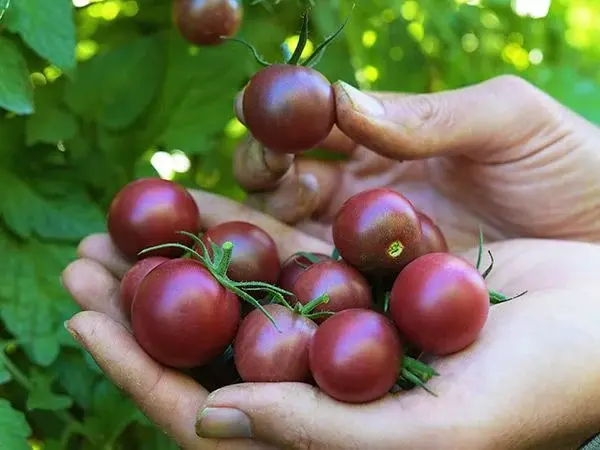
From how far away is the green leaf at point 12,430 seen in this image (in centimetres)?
106

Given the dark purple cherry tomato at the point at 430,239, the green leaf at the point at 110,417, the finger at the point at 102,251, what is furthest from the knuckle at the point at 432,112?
the green leaf at the point at 110,417

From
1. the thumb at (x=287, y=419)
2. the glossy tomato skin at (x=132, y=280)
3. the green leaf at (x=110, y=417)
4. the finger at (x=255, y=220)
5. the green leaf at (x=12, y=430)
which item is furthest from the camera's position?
the finger at (x=255, y=220)

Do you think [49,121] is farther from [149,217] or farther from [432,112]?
[432,112]

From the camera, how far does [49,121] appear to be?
4.54 ft

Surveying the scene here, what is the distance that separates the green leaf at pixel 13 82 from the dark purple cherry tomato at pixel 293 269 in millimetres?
442

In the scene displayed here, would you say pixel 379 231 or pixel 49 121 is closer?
pixel 379 231

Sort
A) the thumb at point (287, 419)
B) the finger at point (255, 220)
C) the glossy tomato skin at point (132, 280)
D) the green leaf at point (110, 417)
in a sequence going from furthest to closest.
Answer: the finger at point (255, 220) → the green leaf at point (110, 417) → the glossy tomato skin at point (132, 280) → the thumb at point (287, 419)

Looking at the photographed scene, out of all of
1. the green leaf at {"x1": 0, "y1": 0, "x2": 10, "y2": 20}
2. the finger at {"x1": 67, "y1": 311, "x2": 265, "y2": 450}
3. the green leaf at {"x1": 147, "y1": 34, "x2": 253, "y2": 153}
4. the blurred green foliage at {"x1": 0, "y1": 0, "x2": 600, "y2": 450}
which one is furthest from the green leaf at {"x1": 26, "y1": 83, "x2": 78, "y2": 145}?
the finger at {"x1": 67, "y1": 311, "x2": 265, "y2": 450}

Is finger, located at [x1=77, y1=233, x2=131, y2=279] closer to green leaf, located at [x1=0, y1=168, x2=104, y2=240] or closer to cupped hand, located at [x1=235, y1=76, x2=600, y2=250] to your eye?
green leaf, located at [x1=0, y1=168, x2=104, y2=240]

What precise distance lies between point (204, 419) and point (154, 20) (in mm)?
A: 872

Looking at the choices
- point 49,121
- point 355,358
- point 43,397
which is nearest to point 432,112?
point 355,358

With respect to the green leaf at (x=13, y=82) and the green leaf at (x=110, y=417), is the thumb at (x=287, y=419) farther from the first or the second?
the green leaf at (x=13, y=82)

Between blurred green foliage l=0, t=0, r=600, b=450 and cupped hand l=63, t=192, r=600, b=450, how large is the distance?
0.15m

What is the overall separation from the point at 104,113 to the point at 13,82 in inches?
13.1
